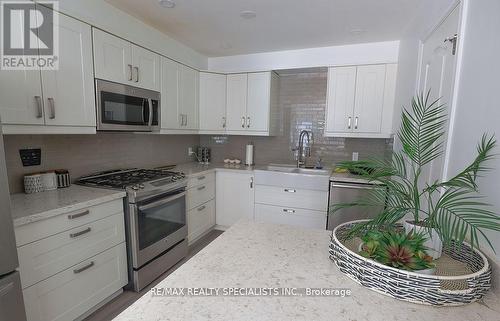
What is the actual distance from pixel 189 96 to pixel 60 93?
4.94 feet

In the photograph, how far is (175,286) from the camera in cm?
75

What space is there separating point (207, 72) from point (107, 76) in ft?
4.86

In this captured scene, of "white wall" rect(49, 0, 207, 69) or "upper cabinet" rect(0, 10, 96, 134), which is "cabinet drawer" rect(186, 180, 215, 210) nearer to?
"upper cabinet" rect(0, 10, 96, 134)

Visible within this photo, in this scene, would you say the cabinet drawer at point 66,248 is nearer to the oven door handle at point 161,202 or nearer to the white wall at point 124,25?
the oven door handle at point 161,202

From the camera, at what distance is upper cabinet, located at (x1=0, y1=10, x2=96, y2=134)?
4.71 ft

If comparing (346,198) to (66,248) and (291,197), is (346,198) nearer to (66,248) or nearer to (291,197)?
(291,197)

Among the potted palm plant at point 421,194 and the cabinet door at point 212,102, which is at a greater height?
the cabinet door at point 212,102

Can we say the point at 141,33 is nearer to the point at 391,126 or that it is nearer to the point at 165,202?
the point at 165,202

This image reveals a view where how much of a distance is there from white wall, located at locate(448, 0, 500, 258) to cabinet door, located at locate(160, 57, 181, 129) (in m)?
2.43

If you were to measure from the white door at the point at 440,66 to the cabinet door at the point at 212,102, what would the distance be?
2255mm

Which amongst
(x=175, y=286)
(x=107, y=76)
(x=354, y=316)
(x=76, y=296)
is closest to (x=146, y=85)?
(x=107, y=76)

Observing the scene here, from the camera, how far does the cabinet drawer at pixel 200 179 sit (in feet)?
9.01

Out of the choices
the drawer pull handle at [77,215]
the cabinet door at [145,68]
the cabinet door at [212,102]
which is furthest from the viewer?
the cabinet door at [212,102]

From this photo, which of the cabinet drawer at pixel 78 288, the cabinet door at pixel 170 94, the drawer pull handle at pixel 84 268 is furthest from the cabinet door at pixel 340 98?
the drawer pull handle at pixel 84 268
